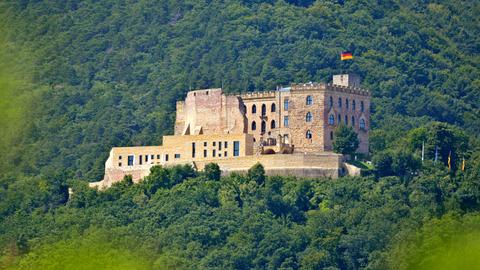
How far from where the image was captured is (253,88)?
3078 inches

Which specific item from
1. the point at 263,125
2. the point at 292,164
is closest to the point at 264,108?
the point at 263,125

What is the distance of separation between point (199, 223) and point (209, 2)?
50.2 meters

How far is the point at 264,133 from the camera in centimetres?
6469

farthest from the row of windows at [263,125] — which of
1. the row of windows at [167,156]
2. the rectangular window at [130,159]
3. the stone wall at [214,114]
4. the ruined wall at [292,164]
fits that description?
the rectangular window at [130,159]

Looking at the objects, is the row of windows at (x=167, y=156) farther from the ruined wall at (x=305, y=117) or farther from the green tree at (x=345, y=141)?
the green tree at (x=345, y=141)

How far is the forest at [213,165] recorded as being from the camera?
51.4 metres

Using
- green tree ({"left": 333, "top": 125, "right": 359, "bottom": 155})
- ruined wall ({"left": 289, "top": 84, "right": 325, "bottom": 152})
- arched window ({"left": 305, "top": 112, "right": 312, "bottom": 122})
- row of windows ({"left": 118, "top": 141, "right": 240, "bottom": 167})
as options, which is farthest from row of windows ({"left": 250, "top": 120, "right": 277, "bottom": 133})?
green tree ({"left": 333, "top": 125, "right": 359, "bottom": 155})

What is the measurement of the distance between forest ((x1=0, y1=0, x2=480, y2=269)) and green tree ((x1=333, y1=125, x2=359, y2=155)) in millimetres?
1384

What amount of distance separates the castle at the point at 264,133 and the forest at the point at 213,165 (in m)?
0.68

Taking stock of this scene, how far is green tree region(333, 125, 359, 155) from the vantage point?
2490 inches

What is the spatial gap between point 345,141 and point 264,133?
3514mm

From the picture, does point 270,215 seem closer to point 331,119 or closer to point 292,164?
point 292,164

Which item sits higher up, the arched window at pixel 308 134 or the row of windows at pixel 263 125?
the row of windows at pixel 263 125

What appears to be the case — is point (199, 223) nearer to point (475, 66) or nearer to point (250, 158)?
point (250, 158)
